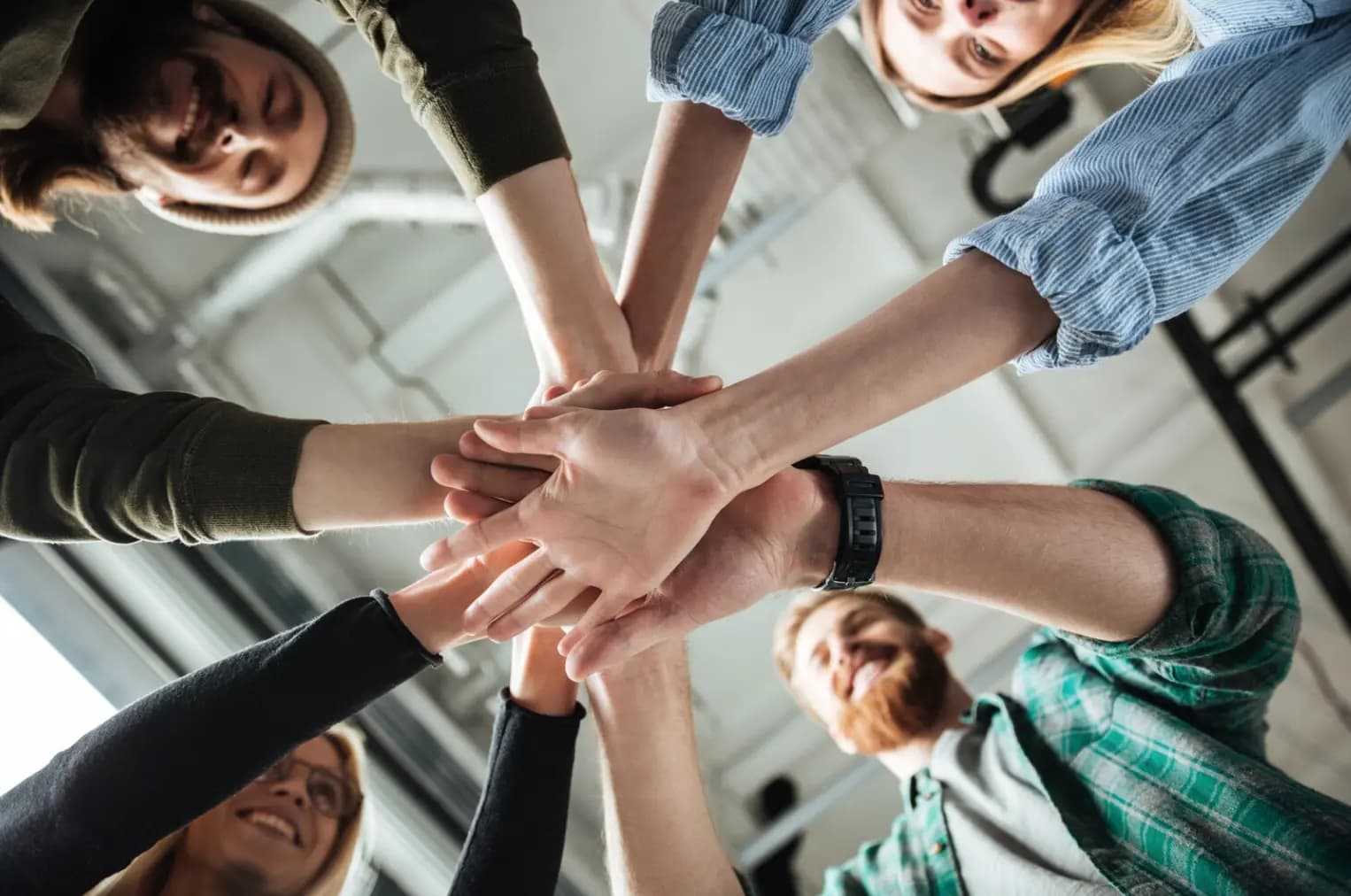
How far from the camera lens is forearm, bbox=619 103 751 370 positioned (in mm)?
1140

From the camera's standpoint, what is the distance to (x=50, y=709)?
5.81 ft

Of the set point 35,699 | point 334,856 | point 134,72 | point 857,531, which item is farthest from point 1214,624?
point 35,699

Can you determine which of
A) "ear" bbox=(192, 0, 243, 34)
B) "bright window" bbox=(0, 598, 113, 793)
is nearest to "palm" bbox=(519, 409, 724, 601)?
"ear" bbox=(192, 0, 243, 34)

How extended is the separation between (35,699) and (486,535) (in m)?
1.38

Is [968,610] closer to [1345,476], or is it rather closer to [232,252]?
[1345,476]

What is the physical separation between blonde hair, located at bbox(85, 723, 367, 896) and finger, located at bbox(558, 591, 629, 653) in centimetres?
74

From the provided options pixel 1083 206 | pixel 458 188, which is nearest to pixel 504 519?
pixel 1083 206

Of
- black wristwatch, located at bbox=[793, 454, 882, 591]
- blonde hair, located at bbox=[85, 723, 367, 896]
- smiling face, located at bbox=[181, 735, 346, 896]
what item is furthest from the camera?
smiling face, located at bbox=[181, 735, 346, 896]

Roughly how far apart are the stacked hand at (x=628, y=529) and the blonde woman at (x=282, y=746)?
12 centimetres

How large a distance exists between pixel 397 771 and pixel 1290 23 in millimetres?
1903

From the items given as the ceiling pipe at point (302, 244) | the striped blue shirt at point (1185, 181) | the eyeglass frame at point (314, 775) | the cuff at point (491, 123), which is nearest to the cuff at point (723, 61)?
the cuff at point (491, 123)

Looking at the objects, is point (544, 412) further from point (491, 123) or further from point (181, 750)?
point (181, 750)

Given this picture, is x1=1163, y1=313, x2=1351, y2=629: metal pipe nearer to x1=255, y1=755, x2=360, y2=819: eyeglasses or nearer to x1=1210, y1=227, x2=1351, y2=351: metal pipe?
x1=1210, y1=227, x2=1351, y2=351: metal pipe

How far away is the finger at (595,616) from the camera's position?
36.7 inches
